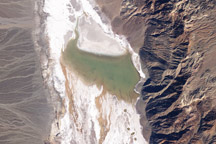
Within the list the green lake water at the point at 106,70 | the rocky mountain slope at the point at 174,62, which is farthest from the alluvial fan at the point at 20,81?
the rocky mountain slope at the point at 174,62

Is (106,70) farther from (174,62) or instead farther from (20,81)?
(20,81)

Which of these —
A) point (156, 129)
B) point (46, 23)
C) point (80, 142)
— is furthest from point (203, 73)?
point (46, 23)

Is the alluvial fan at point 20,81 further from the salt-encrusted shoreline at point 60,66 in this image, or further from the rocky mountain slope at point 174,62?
the rocky mountain slope at point 174,62

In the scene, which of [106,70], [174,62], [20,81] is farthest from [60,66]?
[174,62]

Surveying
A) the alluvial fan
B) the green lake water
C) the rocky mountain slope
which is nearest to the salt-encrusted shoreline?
the green lake water

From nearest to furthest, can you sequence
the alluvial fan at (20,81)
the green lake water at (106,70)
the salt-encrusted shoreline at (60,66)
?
the alluvial fan at (20,81) < the salt-encrusted shoreline at (60,66) < the green lake water at (106,70)

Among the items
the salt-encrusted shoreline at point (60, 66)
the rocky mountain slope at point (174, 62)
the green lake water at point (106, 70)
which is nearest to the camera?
the rocky mountain slope at point (174, 62)

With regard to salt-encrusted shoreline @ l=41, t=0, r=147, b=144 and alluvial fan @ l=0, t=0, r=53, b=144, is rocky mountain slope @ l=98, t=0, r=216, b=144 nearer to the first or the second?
salt-encrusted shoreline @ l=41, t=0, r=147, b=144
